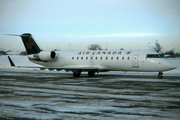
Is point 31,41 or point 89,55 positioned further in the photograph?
point 31,41

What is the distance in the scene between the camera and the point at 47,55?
2608 cm

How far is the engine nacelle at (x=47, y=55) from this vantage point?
26.1 meters

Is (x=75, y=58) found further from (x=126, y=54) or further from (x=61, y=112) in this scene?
(x=61, y=112)

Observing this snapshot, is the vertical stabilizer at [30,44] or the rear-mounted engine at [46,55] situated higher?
the vertical stabilizer at [30,44]

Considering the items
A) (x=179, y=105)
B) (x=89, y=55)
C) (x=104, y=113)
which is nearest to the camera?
(x=104, y=113)

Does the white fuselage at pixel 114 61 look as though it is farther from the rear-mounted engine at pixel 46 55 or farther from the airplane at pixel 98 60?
the rear-mounted engine at pixel 46 55

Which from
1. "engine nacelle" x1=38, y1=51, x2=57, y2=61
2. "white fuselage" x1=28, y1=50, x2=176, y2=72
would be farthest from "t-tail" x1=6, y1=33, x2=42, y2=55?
"engine nacelle" x1=38, y1=51, x2=57, y2=61

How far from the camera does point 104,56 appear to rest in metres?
23.9

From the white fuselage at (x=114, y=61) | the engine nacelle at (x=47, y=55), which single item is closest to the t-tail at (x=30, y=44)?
the white fuselage at (x=114, y=61)

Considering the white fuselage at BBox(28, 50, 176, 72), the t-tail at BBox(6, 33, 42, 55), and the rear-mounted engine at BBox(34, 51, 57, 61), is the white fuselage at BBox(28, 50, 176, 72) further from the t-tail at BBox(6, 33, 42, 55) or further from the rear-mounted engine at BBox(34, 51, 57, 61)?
the t-tail at BBox(6, 33, 42, 55)

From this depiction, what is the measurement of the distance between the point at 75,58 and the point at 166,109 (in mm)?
17882

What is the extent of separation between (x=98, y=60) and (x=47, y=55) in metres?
5.64

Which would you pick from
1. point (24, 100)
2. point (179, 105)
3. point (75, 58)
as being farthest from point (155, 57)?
point (24, 100)

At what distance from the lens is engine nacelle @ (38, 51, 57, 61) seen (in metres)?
26.1
